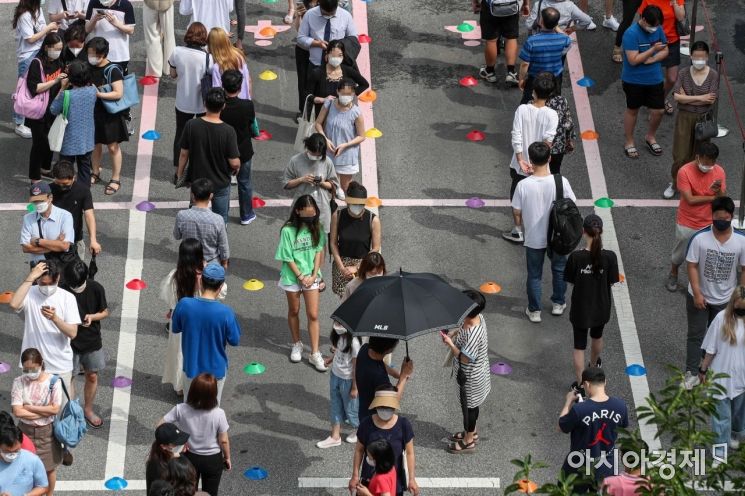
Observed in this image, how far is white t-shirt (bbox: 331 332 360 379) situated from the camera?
12602mm

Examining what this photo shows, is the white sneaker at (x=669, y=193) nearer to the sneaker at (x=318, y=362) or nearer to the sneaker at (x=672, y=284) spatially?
the sneaker at (x=672, y=284)

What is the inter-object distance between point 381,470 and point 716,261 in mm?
4146

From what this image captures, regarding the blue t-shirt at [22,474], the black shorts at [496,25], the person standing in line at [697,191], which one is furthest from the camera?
the black shorts at [496,25]

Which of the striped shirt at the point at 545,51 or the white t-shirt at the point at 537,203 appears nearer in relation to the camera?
the white t-shirt at the point at 537,203

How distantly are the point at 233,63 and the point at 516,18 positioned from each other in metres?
3.72

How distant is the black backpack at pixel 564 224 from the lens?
13984mm

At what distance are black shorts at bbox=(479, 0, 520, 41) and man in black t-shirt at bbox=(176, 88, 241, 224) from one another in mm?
4019

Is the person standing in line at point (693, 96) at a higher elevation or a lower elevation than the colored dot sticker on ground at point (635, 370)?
higher

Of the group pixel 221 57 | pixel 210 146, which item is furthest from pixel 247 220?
pixel 221 57

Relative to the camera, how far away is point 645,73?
54.0 ft

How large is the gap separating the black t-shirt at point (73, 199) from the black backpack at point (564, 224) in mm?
4235

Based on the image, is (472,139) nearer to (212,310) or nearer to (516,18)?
(516,18)

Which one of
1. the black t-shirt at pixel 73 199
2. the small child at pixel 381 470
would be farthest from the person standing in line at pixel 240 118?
the small child at pixel 381 470

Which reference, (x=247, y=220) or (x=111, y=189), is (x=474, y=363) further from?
(x=111, y=189)
